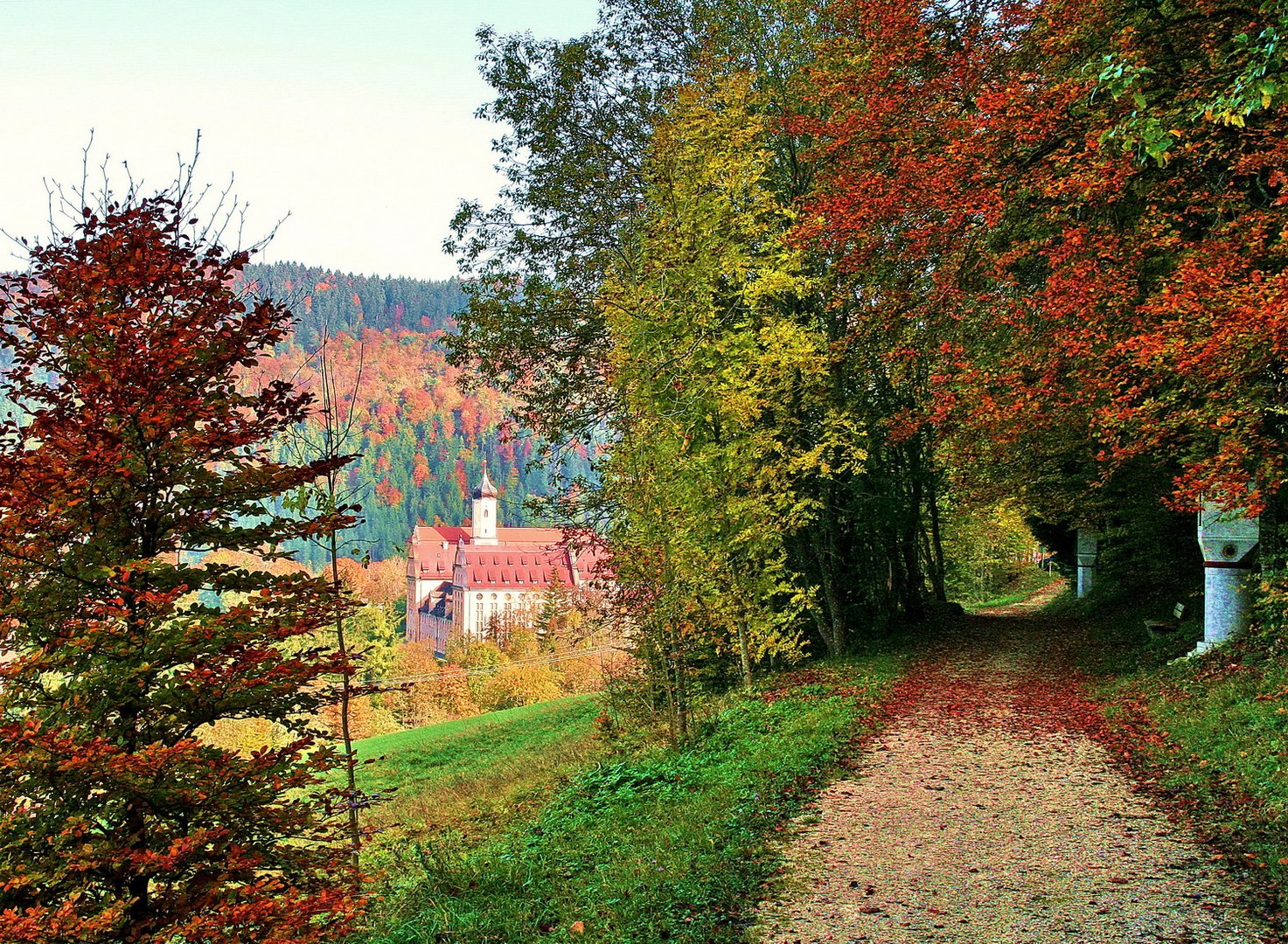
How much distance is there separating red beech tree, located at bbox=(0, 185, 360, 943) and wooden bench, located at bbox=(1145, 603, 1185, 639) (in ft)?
41.3

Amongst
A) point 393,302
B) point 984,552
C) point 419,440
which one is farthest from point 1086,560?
point 393,302

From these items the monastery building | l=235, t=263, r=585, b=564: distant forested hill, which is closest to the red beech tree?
the monastery building

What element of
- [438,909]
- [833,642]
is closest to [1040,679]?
[833,642]

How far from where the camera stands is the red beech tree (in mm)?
3979

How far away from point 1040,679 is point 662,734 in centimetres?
563

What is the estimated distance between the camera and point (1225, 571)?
35.6ft

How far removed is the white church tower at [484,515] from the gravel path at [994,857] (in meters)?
98.9

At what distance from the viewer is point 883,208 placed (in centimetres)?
1090

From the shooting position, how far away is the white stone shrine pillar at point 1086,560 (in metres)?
24.3

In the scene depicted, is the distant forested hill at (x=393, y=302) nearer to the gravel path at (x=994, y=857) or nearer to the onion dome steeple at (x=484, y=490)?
the onion dome steeple at (x=484, y=490)

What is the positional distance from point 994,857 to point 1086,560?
21.4 meters

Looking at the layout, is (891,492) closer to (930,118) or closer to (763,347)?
(763,347)

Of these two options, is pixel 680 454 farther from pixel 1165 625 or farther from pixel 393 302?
pixel 393 302

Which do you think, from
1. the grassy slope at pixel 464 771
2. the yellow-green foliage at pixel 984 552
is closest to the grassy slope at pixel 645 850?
the grassy slope at pixel 464 771
